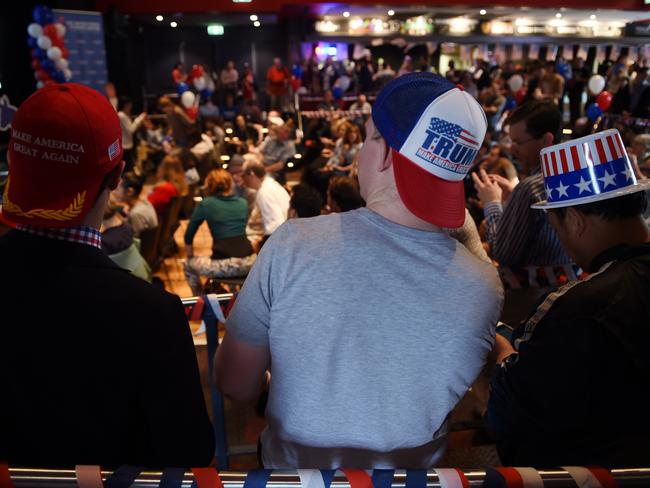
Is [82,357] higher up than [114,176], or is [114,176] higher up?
[114,176]

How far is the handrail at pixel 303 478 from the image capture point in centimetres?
98

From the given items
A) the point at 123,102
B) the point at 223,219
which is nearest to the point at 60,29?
the point at 123,102

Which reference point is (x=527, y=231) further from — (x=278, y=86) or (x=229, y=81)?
(x=229, y=81)

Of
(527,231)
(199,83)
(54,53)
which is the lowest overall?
(199,83)

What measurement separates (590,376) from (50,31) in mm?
10105

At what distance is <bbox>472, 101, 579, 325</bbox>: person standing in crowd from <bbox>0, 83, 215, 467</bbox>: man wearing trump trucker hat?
6.19ft

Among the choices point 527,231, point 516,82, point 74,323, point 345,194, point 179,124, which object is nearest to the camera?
point 74,323

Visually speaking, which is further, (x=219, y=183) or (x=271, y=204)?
(x=271, y=204)

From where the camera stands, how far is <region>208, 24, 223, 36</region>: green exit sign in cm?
1911

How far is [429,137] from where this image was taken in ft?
3.61

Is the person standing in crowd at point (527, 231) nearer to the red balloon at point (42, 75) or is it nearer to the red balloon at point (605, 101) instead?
the red balloon at point (42, 75)

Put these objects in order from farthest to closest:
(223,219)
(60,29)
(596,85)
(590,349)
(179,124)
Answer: (596,85) → (179,124) → (60,29) → (223,219) → (590,349)

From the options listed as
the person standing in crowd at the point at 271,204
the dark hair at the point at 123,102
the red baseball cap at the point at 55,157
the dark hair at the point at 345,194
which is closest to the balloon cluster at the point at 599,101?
the person standing in crowd at the point at 271,204

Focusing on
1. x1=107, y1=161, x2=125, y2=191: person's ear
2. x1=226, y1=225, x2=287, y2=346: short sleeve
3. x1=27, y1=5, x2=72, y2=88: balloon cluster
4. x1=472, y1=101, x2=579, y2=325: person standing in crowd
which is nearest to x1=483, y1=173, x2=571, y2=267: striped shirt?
x1=472, y1=101, x2=579, y2=325: person standing in crowd
